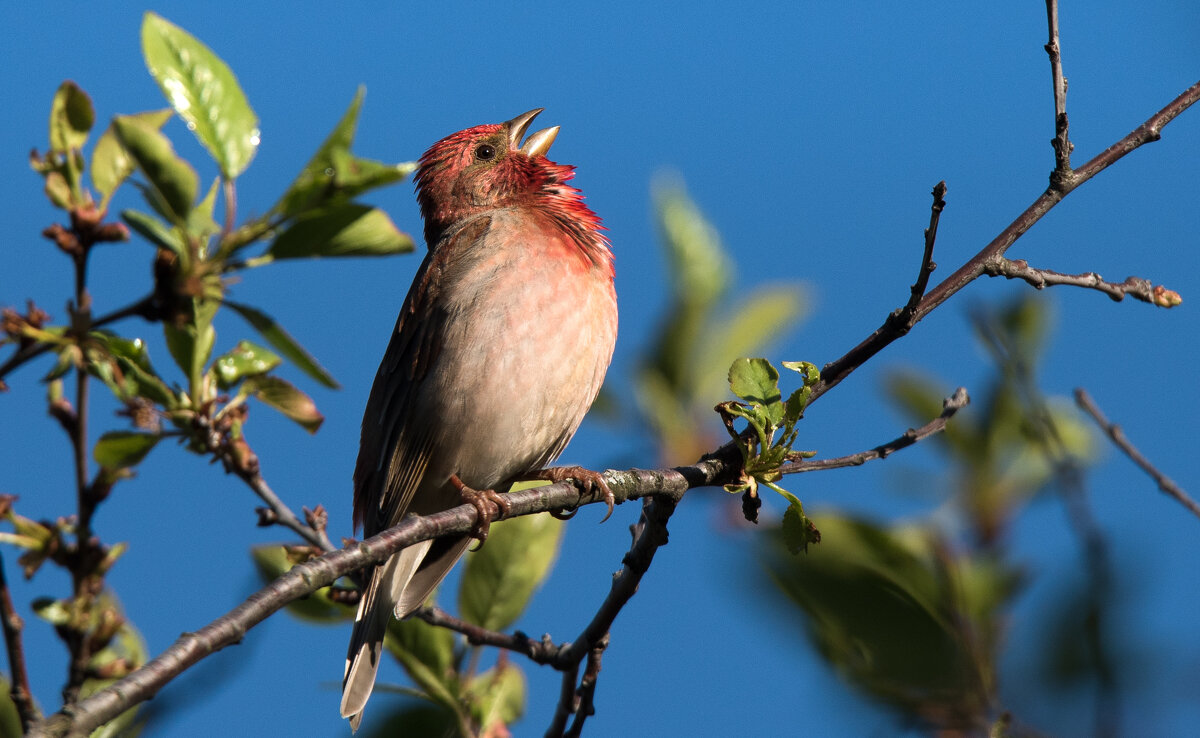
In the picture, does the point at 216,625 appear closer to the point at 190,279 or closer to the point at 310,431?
the point at 190,279

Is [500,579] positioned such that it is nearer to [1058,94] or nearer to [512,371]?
[512,371]

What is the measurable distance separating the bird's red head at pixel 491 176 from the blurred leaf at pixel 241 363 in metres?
3.00

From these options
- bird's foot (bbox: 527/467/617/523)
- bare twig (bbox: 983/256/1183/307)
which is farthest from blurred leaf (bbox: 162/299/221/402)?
bare twig (bbox: 983/256/1183/307)

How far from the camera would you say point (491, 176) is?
649cm

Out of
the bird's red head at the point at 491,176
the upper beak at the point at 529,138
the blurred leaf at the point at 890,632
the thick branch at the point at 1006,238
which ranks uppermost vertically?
the upper beak at the point at 529,138

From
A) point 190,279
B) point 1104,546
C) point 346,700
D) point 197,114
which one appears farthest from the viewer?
point 346,700

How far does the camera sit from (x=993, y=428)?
169 inches

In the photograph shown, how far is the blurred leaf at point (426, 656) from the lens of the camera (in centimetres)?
421

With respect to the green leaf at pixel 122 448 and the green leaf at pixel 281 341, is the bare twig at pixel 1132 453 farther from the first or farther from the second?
the green leaf at pixel 122 448

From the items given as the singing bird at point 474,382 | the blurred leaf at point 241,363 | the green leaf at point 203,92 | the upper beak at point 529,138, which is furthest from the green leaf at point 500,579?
the upper beak at point 529,138

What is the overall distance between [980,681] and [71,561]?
2380mm

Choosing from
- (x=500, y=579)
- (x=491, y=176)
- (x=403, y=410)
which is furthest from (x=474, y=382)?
(x=491, y=176)

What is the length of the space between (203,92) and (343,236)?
58 centimetres

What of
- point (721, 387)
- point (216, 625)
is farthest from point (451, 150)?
point (216, 625)
